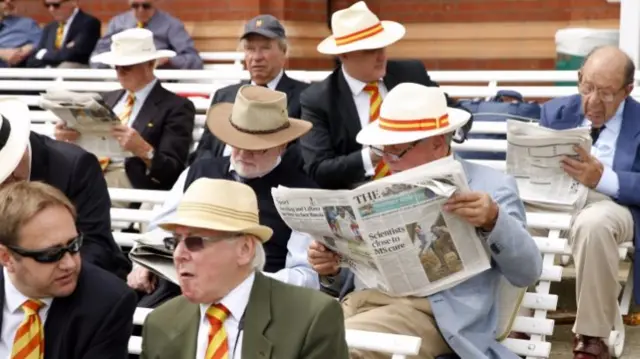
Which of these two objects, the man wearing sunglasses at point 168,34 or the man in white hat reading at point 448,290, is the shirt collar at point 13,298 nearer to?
the man in white hat reading at point 448,290

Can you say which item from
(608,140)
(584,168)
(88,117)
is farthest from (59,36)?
(584,168)

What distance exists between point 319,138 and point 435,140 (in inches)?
67.2

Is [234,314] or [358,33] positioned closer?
[234,314]

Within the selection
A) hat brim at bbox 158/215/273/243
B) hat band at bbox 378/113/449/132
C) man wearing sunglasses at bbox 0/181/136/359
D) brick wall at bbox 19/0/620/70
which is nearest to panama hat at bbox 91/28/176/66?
brick wall at bbox 19/0/620/70

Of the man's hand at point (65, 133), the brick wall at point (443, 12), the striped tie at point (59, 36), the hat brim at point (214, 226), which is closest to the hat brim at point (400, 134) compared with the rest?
the hat brim at point (214, 226)

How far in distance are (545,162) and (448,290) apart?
1.36 metres

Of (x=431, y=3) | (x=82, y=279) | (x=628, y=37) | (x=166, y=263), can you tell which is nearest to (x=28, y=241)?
(x=82, y=279)

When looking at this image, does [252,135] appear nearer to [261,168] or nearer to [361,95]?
[261,168]

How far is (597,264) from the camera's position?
5.71 m

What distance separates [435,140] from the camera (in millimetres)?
4820

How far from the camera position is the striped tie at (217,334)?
4027mm

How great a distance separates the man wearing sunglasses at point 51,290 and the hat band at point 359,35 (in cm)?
269

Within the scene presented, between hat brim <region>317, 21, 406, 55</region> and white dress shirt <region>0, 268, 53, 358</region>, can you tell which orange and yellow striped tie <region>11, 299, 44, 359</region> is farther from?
hat brim <region>317, 21, 406, 55</region>

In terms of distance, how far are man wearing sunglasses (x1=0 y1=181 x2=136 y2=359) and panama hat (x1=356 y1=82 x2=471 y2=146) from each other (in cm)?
111
